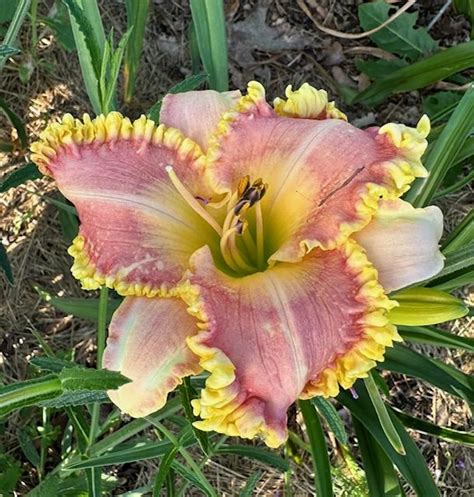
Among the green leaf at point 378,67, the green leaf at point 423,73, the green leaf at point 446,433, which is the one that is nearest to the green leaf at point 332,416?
the green leaf at point 446,433

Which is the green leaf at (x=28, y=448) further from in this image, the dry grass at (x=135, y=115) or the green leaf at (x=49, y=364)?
the green leaf at (x=49, y=364)

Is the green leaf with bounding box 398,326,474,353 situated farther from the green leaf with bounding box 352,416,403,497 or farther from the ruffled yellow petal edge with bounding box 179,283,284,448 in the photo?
the ruffled yellow petal edge with bounding box 179,283,284,448

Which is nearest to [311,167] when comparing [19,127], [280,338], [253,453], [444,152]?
[280,338]

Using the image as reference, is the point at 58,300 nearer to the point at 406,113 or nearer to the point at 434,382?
the point at 434,382

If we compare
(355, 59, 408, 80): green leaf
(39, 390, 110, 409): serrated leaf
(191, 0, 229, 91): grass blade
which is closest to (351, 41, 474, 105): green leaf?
(355, 59, 408, 80): green leaf

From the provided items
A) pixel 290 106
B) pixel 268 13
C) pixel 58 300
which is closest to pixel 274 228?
pixel 290 106
